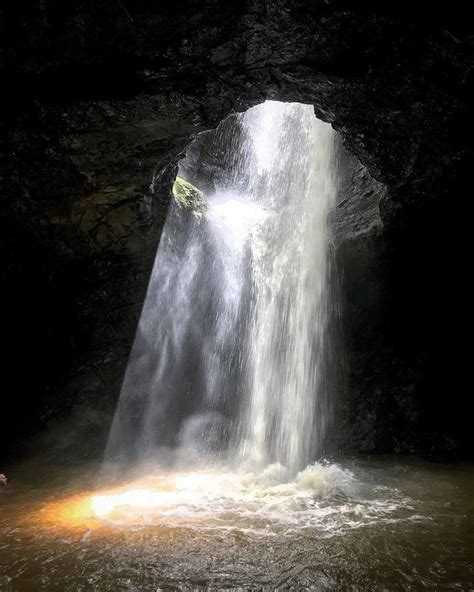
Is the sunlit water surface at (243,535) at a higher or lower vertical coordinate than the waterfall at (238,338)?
lower

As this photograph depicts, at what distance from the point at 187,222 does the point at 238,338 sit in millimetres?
3968

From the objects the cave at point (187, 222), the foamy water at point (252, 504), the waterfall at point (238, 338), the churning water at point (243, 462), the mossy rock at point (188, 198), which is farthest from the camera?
the mossy rock at point (188, 198)

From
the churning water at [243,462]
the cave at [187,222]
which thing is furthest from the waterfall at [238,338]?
the cave at [187,222]

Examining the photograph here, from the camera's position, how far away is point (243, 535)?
13.9 ft

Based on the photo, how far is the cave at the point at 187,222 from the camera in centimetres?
522

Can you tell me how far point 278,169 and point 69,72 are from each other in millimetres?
11305

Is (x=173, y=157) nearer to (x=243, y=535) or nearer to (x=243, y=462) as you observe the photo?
(x=243, y=535)

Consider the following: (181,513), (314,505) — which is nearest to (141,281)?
(181,513)

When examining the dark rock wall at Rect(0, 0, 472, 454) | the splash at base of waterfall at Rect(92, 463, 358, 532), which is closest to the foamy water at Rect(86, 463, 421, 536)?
the splash at base of waterfall at Rect(92, 463, 358, 532)

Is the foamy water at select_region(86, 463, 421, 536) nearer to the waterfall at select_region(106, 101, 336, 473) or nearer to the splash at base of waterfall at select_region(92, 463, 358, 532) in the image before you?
the splash at base of waterfall at select_region(92, 463, 358, 532)

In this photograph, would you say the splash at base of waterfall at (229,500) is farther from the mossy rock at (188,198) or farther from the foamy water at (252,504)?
the mossy rock at (188,198)

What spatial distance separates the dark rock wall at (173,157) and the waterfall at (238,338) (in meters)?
0.95

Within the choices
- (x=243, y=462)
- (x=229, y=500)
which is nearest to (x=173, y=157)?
(x=229, y=500)

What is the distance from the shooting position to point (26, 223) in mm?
8094
